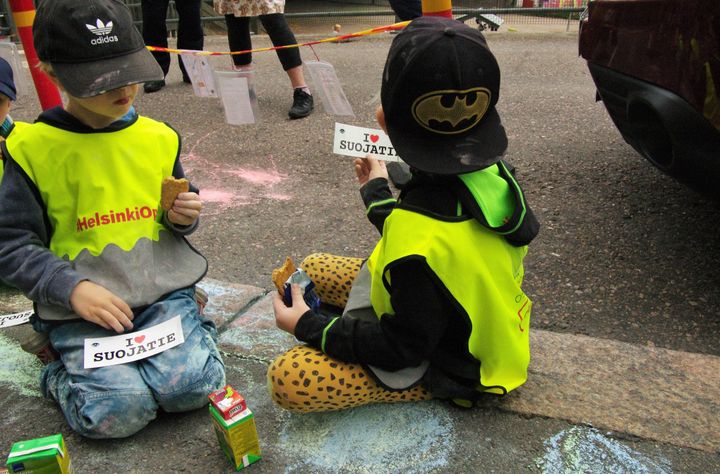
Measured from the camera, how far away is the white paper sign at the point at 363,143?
2.30m

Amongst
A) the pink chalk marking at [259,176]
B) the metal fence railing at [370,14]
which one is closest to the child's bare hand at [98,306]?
the pink chalk marking at [259,176]

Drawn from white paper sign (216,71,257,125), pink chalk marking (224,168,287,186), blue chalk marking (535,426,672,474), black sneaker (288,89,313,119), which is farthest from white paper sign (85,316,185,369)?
black sneaker (288,89,313,119)

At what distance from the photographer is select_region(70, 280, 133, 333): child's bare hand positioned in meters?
1.91

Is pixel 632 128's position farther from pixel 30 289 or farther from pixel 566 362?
pixel 30 289

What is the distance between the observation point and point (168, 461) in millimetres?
1819

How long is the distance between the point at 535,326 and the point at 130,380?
1371 mm

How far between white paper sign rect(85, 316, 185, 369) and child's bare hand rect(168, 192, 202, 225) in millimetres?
316

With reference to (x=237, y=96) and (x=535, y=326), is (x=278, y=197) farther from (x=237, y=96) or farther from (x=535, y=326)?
(x=535, y=326)

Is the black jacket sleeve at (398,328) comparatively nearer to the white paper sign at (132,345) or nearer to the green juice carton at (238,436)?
the green juice carton at (238,436)

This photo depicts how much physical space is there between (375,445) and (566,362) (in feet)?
2.28

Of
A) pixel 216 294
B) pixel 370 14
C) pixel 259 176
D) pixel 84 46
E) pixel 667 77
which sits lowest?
pixel 370 14

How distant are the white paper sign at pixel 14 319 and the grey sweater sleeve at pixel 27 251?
1.38 ft

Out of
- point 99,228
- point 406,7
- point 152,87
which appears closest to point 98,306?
point 99,228

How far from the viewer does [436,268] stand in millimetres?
1640
